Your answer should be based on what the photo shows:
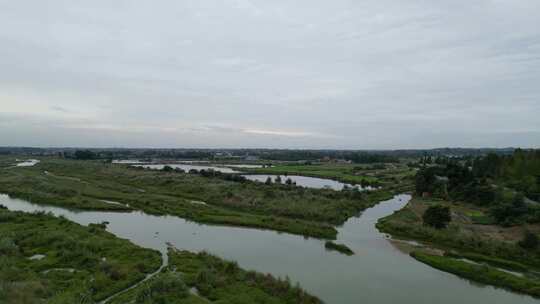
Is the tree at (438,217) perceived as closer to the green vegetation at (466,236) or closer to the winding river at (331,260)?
the green vegetation at (466,236)

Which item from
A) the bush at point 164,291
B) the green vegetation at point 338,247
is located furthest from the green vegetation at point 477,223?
the bush at point 164,291

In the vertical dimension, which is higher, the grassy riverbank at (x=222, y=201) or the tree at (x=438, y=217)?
the tree at (x=438, y=217)

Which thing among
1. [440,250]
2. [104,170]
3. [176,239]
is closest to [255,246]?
[176,239]

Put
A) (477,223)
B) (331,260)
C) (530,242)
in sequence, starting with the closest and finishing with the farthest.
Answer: (331,260), (530,242), (477,223)

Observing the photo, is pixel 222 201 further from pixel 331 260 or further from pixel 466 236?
pixel 466 236

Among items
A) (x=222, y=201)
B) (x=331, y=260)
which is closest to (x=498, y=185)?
(x=331, y=260)

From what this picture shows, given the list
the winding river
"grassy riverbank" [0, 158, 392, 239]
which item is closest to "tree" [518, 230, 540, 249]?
the winding river

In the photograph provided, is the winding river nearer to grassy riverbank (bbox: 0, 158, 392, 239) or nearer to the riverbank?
the riverbank
